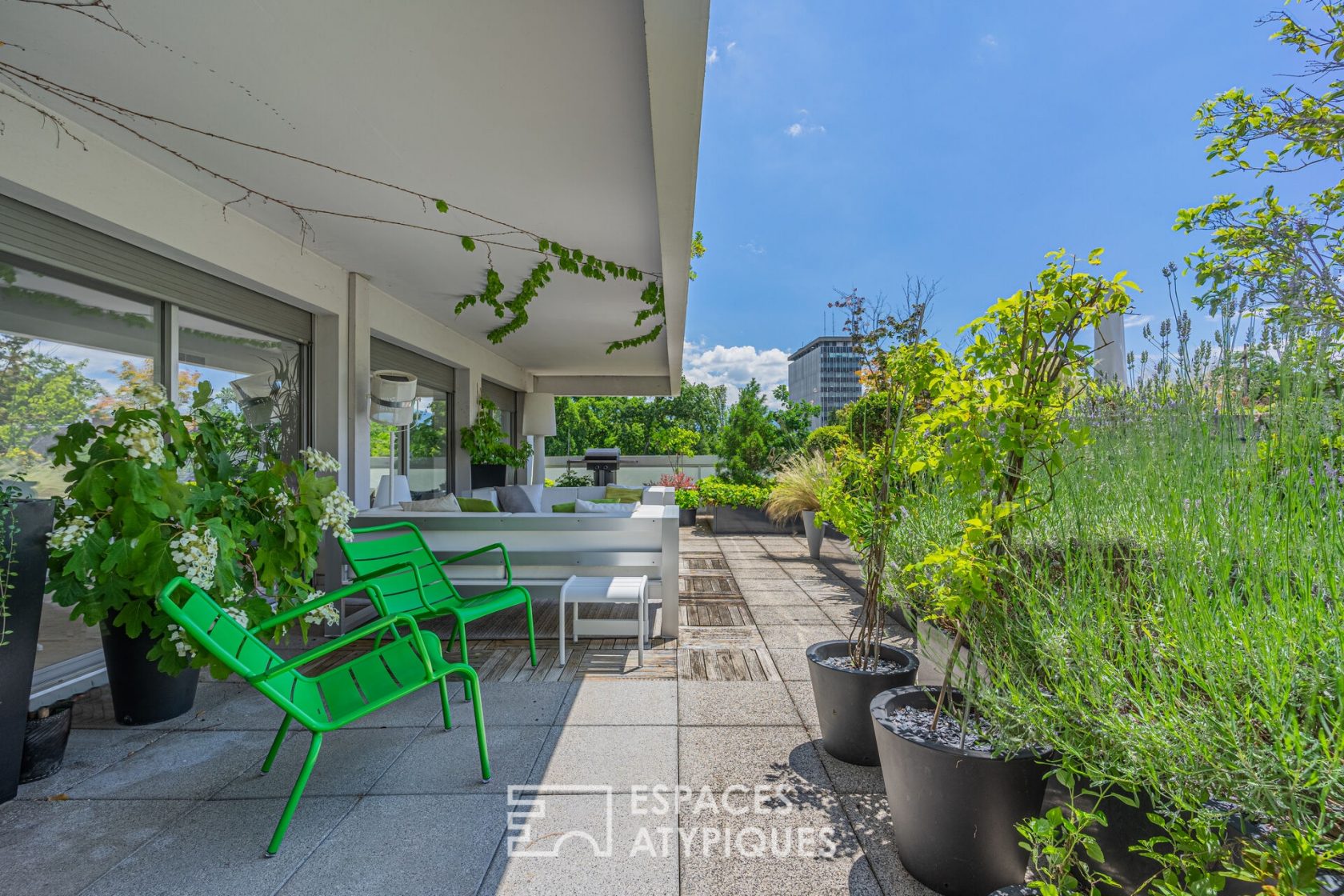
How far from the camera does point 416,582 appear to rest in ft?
11.0

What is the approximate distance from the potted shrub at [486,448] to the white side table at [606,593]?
4.36 m

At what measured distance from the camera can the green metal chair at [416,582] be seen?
3.13 meters

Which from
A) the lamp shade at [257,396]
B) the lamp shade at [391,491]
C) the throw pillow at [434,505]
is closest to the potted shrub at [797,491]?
the throw pillow at [434,505]

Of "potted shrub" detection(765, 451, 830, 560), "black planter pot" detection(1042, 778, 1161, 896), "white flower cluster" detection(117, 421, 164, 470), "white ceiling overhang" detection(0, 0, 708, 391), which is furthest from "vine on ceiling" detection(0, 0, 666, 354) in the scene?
"black planter pot" detection(1042, 778, 1161, 896)

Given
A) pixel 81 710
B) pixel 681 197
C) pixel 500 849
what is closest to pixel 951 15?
pixel 681 197

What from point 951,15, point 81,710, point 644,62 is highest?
point 951,15

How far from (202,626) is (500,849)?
1160 mm

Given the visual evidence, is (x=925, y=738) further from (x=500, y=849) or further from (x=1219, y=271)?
(x=1219, y=271)

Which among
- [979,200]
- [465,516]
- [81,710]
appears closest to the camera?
[81,710]

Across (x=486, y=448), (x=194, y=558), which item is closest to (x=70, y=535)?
(x=194, y=558)

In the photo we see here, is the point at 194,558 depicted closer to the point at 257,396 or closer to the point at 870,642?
the point at 257,396

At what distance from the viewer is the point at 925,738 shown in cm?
164

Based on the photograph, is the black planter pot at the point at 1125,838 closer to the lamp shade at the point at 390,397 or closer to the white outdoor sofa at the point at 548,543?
the white outdoor sofa at the point at 548,543

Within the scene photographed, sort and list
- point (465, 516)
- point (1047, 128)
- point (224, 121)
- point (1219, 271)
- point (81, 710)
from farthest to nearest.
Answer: point (1047, 128), point (465, 516), point (1219, 271), point (81, 710), point (224, 121)
